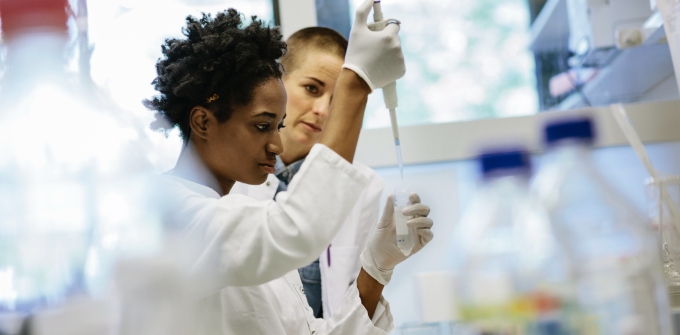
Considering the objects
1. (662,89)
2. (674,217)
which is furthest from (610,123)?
(674,217)

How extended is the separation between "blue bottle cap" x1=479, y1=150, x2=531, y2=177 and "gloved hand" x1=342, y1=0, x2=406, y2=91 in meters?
0.26

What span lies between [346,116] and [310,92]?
1.00 m

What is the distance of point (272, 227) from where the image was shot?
76cm

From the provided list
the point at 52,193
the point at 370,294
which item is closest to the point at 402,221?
the point at 370,294

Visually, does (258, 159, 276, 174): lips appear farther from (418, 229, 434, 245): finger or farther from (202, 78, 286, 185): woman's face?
(418, 229, 434, 245): finger

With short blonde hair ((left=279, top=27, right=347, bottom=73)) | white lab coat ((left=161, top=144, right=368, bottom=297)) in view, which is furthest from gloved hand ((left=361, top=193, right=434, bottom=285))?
short blonde hair ((left=279, top=27, right=347, bottom=73))

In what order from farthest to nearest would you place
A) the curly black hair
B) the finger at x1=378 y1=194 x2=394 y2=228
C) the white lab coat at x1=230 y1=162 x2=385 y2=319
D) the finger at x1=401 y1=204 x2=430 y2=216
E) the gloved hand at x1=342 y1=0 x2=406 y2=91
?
the white lab coat at x1=230 y1=162 x2=385 y2=319
the finger at x1=378 y1=194 x2=394 y2=228
the finger at x1=401 y1=204 x2=430 y2=216
the curly black hair
the gloved hand at x1=342 y1=0 x2=406 y2=91

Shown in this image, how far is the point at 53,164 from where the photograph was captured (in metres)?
0.76

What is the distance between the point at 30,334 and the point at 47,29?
0.34 m

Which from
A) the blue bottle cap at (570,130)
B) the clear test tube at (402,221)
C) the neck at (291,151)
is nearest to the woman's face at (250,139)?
the clear test tube at (402,221)

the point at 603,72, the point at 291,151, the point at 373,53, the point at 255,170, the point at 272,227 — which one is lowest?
the point at 272,227

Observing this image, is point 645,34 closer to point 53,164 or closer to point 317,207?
point 317,207

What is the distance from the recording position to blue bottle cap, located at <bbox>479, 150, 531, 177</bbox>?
0.67 metres

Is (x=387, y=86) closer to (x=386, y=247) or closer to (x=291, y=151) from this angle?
(x=386, y=247)
